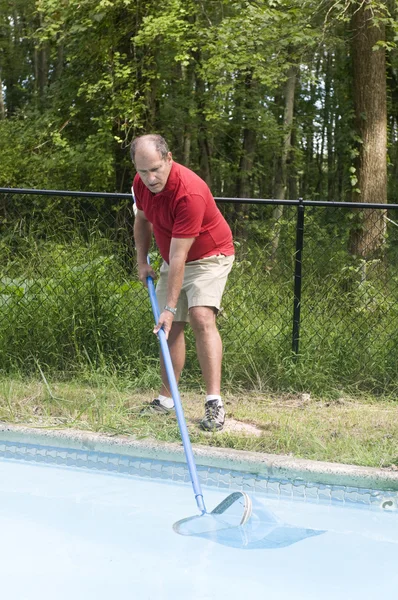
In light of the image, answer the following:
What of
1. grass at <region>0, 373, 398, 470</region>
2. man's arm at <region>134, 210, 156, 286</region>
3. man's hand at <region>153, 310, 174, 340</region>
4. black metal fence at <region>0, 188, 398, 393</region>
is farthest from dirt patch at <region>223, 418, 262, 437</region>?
man's arm at <region>134, 210, 156, 286</region>

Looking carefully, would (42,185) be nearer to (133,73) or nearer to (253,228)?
(133,73)

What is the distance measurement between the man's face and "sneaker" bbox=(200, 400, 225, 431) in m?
1.13

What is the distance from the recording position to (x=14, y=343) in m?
4.97

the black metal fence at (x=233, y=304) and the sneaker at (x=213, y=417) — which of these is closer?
the sneaker at (x=213, y=417)

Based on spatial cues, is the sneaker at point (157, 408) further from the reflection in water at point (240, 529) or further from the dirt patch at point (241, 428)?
the reflection in water at point (240, 529)

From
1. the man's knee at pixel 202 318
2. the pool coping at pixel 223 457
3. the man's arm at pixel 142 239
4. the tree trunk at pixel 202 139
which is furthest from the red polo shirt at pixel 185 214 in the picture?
the tree trunk at pixel 202 139

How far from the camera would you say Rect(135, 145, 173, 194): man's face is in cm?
346

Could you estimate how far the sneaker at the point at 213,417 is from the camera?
12.5 ft

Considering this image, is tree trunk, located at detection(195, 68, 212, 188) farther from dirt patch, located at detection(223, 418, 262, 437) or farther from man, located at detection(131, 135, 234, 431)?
dirt patch, located at detection(223, 418, 262, 437)

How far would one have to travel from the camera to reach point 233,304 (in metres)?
5.08

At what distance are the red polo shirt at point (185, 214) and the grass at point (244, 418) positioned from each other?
87 centimetres

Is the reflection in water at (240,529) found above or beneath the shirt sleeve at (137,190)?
beneath

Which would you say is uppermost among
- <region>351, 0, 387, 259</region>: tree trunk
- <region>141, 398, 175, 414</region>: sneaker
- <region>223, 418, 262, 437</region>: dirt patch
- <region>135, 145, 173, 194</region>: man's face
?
<region>351, 0, 387, 259</region>: tree trunk

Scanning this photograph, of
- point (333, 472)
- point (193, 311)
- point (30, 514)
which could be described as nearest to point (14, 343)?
point (193, 311)
